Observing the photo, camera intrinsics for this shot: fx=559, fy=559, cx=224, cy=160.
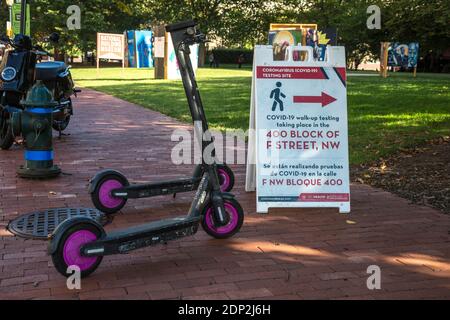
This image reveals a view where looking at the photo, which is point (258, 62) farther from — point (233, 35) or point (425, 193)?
point (233, 35)

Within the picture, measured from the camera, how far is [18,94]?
8.16m

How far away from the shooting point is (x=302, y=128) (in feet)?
18.1

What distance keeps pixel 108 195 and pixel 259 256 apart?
1.69 meters

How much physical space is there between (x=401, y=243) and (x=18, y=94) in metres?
5.98

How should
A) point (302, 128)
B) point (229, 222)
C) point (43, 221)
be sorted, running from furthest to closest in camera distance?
1. point (302, 128)
2. point (43, 221)
3. point (229, 222)

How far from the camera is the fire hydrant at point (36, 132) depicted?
258 inches

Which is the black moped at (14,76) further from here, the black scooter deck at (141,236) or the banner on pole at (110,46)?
the banner on pole at (110,46)

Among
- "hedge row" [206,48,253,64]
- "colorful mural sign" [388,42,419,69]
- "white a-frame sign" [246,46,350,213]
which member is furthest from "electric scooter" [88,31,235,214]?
"hedge row" [206,48,253,64]

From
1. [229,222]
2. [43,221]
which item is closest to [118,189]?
[43,221]

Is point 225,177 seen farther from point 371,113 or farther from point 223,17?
point 223,17

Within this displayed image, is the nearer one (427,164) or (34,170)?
(34,170)

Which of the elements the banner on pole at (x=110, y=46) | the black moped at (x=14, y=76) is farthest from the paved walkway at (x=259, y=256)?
the banner on pole at (x=110, y=46)

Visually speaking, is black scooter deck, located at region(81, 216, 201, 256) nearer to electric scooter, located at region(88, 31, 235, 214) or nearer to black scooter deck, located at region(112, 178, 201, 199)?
electric scooter, located at region(88, 31, 235, 214)
